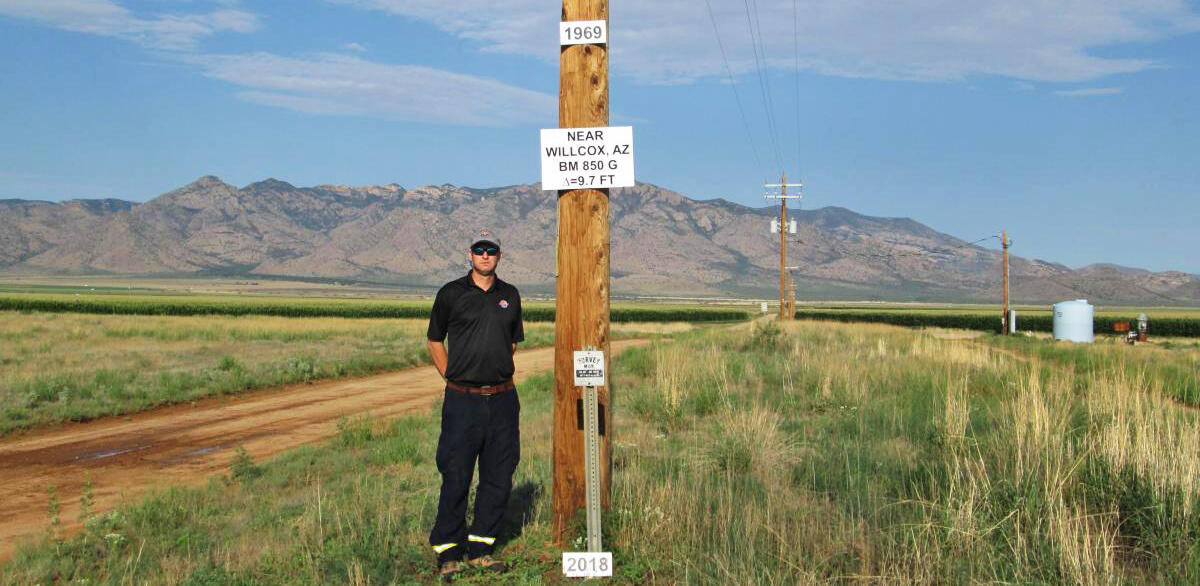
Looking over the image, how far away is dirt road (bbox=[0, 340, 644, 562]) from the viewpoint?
383 inches

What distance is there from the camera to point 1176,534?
620cm

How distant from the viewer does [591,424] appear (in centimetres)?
595

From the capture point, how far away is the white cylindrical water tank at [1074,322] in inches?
1592

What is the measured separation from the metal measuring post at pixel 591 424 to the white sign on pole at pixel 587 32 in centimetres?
217

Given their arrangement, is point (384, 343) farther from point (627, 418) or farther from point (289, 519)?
point (289, 519)

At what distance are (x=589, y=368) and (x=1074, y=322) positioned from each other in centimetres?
3999

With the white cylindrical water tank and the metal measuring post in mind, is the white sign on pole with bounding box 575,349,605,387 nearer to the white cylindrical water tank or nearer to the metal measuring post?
the metal measuring post

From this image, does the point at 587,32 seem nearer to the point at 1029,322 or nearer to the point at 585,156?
the point at 585,156

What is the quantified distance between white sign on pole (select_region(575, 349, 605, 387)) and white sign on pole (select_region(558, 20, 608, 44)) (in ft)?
7.17

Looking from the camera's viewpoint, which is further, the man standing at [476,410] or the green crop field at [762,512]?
the man standing at [476,410]

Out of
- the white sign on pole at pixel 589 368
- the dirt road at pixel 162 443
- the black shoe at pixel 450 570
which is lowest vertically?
the dirt road at pixel 162 443

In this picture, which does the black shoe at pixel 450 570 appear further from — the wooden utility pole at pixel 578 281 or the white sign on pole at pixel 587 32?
the white sign on pole at pixel 587 32

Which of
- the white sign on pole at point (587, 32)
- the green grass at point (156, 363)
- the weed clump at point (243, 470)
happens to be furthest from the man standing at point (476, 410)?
the green grass at point (156, 363)

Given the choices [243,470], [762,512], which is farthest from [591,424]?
[243,470]
